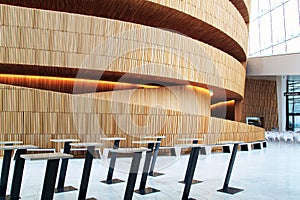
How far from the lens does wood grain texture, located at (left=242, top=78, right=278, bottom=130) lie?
80.1 ft

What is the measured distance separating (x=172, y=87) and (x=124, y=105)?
4.30 metres

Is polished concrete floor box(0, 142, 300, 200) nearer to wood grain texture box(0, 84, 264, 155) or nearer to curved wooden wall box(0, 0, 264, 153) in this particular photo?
wood grain texture box(0, 84, 264, 155)

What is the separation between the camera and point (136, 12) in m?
12.8

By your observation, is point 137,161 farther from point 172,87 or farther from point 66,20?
point 172,87

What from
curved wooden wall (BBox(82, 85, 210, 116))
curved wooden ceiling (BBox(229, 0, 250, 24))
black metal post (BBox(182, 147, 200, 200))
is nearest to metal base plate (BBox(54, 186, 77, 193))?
black metal post (BBox(182, 147, 200, 200))

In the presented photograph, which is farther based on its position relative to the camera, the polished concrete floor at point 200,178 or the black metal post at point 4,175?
the polished concrete floor at point 200,178

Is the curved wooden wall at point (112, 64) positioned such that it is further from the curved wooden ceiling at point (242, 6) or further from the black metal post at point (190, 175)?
the black metal post at point (190, 175)

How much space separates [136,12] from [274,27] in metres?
17.4

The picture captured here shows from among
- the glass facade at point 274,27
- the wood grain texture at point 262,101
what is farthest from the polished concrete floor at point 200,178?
the glass facade at point 274,27

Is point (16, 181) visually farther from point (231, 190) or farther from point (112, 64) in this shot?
point (112, 64)

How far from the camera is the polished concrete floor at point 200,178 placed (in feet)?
17.1

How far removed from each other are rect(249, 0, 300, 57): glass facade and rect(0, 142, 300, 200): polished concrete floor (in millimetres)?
17473

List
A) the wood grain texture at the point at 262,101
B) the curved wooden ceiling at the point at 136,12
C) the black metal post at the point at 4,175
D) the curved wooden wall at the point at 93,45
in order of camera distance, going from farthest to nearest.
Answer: the wood grain texture at the point at 262,101 < the curved wooden ceiling at the point at 136,12 < the curved wooden wall at the point at 93,45 < the black metal post at the point at 4,175

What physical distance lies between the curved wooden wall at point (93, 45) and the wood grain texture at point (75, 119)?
115 cm
